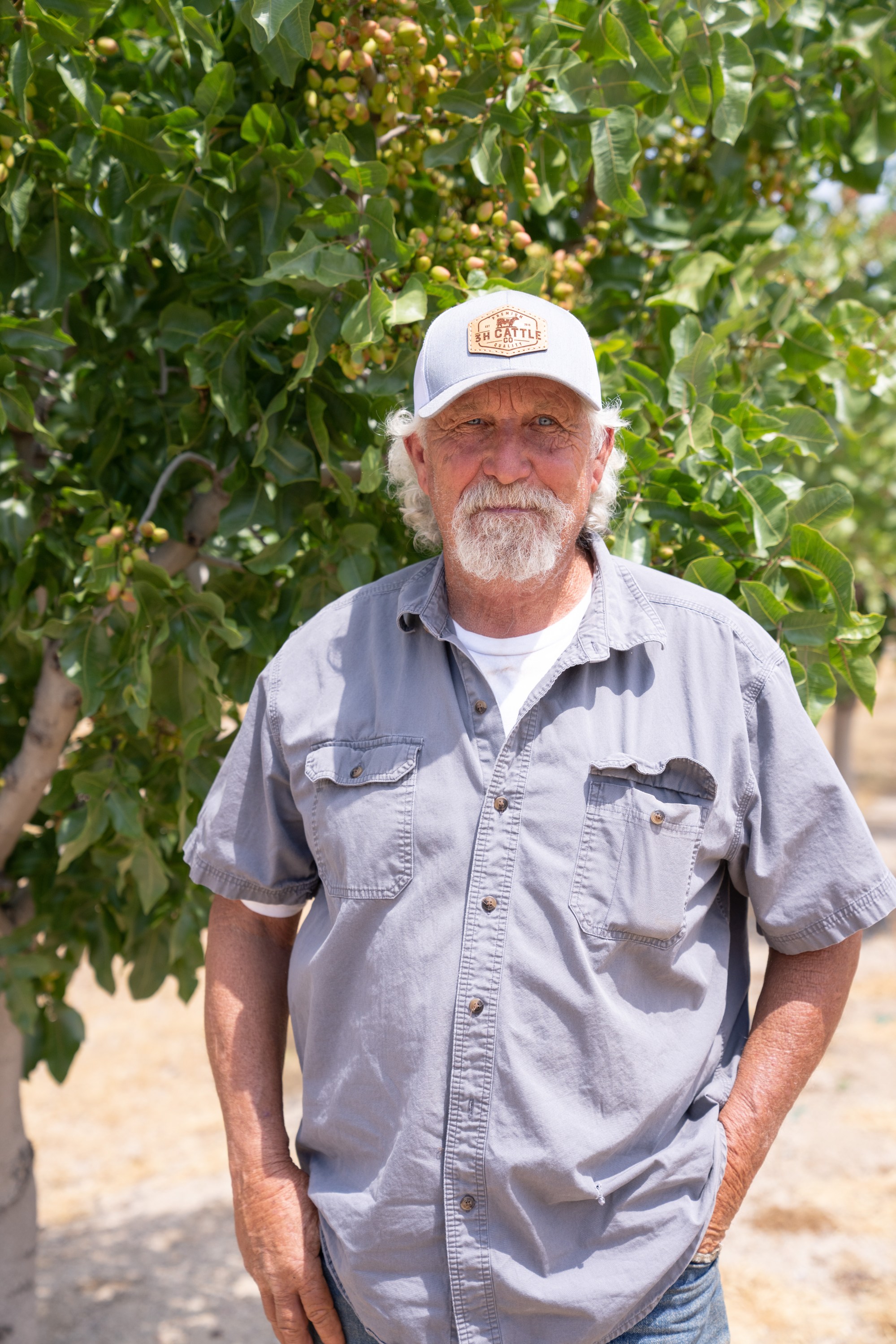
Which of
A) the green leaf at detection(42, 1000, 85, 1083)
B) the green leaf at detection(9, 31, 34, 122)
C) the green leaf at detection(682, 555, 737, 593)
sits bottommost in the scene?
the green leaf at detection(42, 1000, 85, 1083)

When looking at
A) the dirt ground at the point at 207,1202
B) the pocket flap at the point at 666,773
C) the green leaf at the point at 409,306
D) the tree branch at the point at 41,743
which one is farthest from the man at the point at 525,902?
the dirt ground at the point at 207,1202

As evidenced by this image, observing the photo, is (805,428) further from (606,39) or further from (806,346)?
(606,39)

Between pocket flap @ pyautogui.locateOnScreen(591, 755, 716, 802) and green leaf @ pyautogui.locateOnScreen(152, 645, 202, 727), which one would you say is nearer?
pocket flap @ pyautogui.locateOnScreen(591, 755, 716, 802)

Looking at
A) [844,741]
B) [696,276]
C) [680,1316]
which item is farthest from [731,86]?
[844,741]

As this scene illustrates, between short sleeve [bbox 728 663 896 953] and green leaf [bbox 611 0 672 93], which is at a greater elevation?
green leaf [bbox 611 0 672 93]

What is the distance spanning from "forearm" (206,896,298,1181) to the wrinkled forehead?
34.2 inches

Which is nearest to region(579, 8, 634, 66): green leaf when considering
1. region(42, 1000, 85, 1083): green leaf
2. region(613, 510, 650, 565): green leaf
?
region(613, 510, 650, 565): green leaf

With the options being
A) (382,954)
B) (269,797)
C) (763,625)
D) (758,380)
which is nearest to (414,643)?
(269,797)

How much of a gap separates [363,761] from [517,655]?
0.28 metres

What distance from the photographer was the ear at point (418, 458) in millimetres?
1864

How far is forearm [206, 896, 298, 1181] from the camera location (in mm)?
1817

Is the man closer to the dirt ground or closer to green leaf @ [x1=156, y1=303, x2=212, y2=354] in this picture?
green leaf @ [x1=156, y1=303, x2=212, y2=354]

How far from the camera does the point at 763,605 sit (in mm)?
1906

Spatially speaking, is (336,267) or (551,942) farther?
(336,267)
